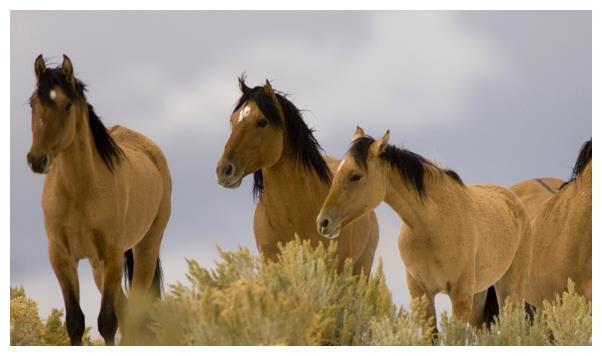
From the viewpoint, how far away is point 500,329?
24.9 feet

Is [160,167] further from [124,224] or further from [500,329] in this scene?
[500,329]

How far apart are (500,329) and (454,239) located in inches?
31.3

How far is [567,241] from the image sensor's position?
348 inches

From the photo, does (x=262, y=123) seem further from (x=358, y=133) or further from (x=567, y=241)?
(x=567, y=241)

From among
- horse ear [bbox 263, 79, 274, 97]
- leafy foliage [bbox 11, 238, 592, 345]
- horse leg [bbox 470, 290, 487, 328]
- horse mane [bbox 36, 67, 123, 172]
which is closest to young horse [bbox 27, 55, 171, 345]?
horse mane [bbox 36, 67, 123, 172]

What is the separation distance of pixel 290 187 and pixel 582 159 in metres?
2.75

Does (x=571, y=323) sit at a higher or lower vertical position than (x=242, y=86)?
lower

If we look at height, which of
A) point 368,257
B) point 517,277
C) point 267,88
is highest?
point 267,88

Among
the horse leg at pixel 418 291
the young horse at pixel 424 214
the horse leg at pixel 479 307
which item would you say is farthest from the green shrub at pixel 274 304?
the horse leg at pixel 479 307

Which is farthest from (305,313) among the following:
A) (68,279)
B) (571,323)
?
(571,323)

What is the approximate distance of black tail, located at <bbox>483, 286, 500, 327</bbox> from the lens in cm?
943

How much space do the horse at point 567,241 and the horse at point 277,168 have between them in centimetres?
195
